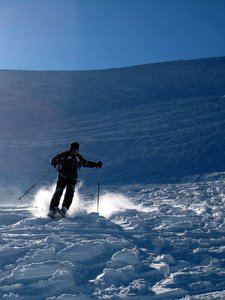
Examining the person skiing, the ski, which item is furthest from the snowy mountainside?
the ski

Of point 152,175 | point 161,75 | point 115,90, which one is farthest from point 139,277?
point 161,75

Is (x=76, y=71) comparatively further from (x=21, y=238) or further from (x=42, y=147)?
(x=21, y=238)

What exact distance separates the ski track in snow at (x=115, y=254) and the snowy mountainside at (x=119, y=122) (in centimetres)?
530

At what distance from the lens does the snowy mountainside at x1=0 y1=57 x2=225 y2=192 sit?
1492 centimetres

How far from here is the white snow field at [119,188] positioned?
4863 mm

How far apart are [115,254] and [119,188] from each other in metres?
6.89

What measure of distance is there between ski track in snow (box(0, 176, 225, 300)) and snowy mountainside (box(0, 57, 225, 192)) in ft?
17.4

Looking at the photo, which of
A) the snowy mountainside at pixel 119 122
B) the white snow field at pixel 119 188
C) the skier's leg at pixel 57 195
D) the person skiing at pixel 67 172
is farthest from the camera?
the snowy mountainside at pixel 119 122

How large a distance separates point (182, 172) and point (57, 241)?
870 cm

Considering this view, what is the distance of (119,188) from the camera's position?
1248 cm

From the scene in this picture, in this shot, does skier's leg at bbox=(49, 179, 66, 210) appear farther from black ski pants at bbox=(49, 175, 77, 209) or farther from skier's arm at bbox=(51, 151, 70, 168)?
skier's arm at bbox=(51, 151, 70, 168)

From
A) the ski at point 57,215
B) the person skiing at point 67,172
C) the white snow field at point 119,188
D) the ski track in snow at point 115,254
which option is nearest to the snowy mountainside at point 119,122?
the white snow field at point 119,188

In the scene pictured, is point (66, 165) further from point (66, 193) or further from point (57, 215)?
point (57, 215)

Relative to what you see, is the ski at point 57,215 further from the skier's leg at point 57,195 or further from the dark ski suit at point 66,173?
the dark ski suit at point 66,173
